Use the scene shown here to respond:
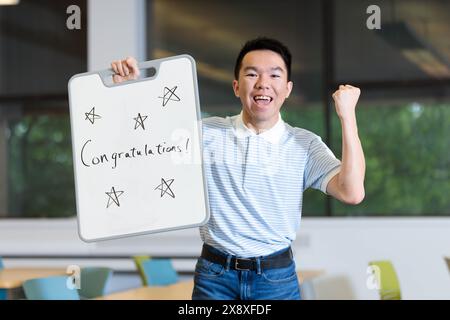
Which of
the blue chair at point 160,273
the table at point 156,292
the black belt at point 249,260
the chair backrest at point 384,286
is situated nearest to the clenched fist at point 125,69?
the black belt at point 249,260

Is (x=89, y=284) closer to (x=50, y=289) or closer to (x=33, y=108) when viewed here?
(x=50, y=289)

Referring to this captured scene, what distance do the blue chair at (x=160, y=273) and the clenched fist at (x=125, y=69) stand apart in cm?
201

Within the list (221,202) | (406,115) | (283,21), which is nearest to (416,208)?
(406,115)

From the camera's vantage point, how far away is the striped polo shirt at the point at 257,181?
1.18 metres

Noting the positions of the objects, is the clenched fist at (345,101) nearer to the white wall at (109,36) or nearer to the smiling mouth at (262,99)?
the smiling mouth at (262,99)

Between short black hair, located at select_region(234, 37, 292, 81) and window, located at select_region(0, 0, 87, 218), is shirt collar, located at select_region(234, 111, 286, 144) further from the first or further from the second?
window, located at select_region(0, 0, 87, 218)

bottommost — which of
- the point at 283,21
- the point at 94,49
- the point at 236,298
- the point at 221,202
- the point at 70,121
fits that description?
the point at 236,298

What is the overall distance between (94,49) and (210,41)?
17.9 inches

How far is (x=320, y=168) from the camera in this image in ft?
3.90

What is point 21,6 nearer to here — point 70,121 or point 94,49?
point 94,49

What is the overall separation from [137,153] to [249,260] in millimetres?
248

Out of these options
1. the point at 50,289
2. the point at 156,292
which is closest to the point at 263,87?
the point at 50,289

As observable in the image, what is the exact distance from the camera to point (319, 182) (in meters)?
1.19

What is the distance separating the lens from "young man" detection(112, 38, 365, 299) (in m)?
1.18
